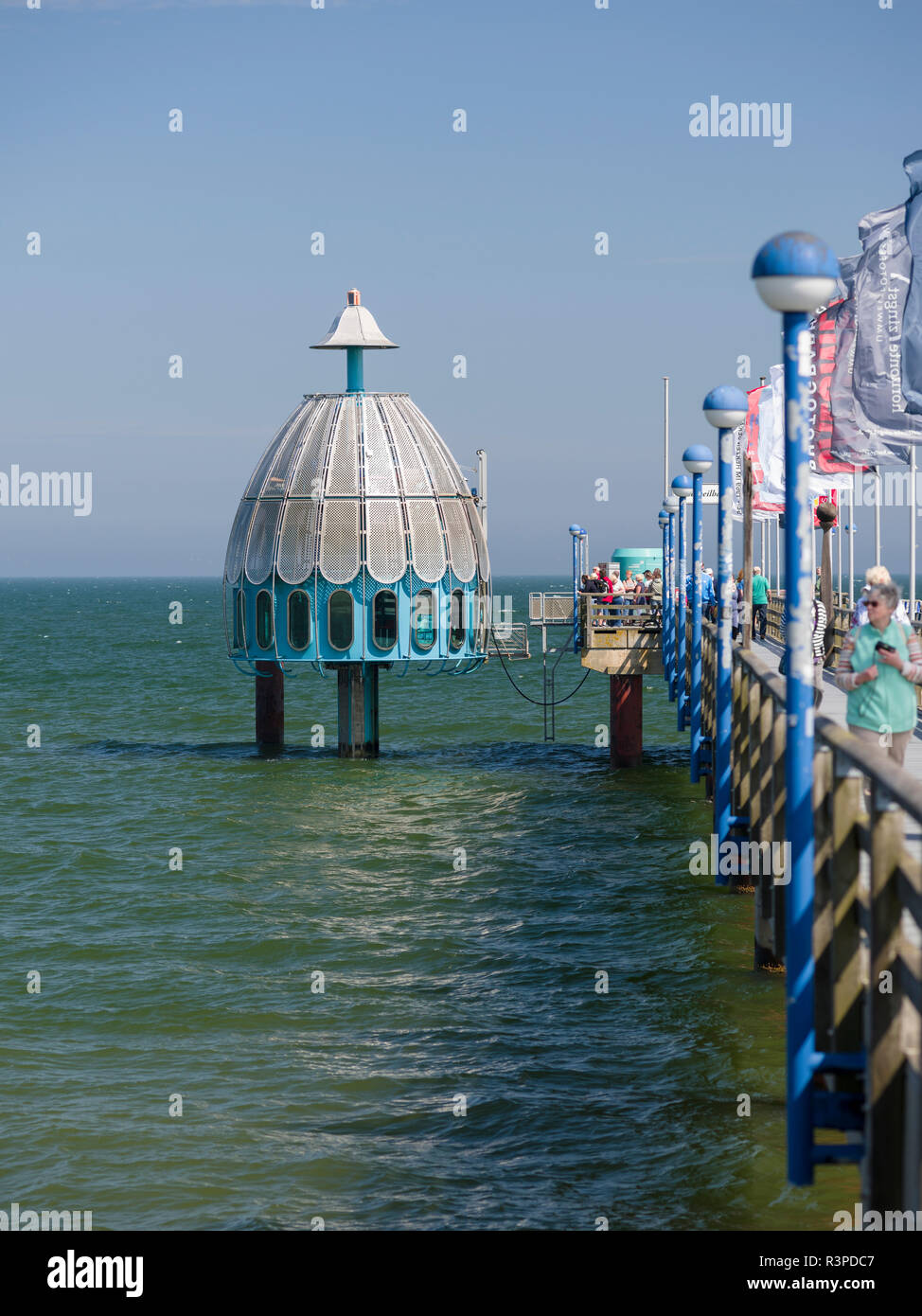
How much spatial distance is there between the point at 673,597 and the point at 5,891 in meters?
16.0

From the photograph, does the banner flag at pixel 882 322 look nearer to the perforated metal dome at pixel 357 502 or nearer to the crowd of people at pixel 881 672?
the crowd of people at pixel 881 672

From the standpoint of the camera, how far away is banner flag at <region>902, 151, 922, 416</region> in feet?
57.7

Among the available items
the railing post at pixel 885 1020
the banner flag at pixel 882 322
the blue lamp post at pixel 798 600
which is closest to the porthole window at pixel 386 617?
the banner flag at pixel 882 322

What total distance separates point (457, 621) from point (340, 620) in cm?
271

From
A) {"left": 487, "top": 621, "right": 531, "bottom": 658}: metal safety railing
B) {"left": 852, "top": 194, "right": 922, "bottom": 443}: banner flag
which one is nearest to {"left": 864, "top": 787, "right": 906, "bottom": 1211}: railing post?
{"left": 852, "top": 194, "right": 922, "bottom": 443}: banner flag

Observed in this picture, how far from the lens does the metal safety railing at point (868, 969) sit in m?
6.56

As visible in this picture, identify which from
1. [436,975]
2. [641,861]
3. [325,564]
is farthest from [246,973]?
[325,564]

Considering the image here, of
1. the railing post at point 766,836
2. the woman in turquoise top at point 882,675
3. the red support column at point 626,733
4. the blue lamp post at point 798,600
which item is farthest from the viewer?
the red support column at point 626,733

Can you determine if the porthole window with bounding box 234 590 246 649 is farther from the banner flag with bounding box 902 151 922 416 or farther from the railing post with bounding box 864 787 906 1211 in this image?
the railing post with bounding box 864 787 906 1211

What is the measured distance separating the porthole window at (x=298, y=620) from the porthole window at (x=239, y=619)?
65.9 inches

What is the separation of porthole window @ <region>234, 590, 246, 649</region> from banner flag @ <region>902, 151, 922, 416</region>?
62.7 ft

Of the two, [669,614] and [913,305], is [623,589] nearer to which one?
[669,614]

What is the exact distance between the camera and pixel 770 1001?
14711 mm
